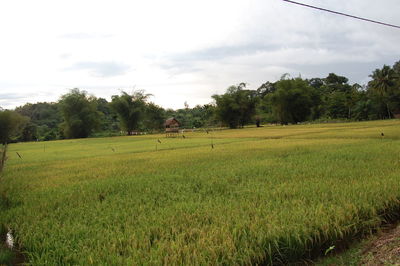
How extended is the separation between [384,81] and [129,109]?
3893 centimetres

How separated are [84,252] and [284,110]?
Answer: 47857 mm

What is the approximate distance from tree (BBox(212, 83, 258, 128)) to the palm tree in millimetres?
17620

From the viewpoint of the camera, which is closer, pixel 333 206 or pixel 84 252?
pixel 84 252

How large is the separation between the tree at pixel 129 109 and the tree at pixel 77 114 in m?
3.79

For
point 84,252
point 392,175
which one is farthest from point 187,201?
point 392,175

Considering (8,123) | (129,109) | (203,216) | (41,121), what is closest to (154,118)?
(129,109)

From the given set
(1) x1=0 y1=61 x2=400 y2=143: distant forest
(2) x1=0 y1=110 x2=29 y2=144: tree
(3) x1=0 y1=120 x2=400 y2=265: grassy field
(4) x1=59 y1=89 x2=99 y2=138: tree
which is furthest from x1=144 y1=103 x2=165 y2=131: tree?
(3) x1=0 y1=120 x2=400 y2=265: grassy field

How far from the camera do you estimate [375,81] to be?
44.9m

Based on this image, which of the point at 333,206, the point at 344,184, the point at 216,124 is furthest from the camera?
the point at 216,124

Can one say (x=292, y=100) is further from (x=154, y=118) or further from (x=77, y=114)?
(x=77, y=114)

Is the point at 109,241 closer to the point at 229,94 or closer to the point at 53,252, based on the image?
the point at 53,252

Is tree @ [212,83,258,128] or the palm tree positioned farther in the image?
tree @ [212,83,258,128]

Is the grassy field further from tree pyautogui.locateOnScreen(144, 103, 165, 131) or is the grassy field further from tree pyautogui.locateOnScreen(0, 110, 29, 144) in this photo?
tree pyautogui.locateOnScreen(144, 103, 165, 131)

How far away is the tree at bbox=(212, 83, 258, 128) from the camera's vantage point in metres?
48.8
